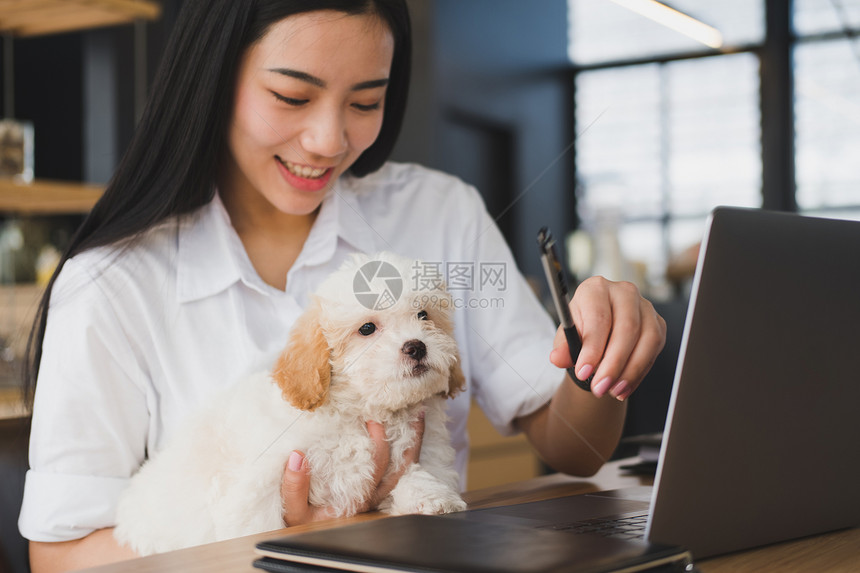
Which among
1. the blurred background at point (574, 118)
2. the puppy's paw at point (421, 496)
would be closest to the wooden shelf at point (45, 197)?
the blurred background at point (574, 118)

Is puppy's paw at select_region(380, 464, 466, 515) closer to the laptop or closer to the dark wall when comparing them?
the laptop

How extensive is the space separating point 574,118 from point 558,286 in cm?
22

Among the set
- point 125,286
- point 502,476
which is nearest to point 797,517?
point 125,286

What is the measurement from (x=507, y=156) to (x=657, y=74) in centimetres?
507

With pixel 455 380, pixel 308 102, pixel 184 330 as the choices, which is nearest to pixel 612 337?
pixel 455 380

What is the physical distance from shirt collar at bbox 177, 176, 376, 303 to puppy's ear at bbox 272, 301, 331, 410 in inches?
4.1

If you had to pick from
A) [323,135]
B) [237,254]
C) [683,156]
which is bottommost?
[237,254]

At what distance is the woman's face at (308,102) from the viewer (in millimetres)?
838

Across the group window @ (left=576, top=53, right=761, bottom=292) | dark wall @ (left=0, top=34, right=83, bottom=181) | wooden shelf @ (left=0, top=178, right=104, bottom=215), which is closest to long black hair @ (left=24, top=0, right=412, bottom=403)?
wooden shelf @ (left=0, top=178, right=104, bottom=215)

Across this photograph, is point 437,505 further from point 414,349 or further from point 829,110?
point 829,110

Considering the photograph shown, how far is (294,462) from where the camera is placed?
0.73 meters

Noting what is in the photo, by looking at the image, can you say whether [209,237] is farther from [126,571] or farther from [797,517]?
[797,517]

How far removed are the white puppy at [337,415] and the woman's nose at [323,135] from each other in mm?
131

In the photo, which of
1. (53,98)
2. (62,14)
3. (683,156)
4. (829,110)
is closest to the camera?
(62,14)
